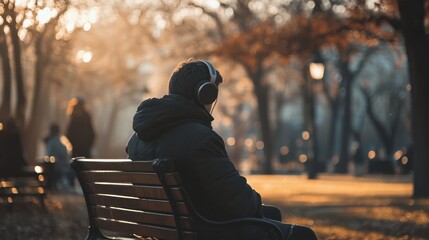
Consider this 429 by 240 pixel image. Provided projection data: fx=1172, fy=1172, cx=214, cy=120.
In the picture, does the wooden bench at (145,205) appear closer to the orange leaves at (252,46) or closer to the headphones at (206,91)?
the headphones at (206,91)

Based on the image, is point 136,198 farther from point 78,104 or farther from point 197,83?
point 78,104

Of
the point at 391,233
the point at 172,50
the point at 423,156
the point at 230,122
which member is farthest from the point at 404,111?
the point at 391,233

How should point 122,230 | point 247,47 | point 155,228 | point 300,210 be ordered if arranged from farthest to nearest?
1. point 247,47
2. point 300,210
3. point 122,230
4. point 155,228

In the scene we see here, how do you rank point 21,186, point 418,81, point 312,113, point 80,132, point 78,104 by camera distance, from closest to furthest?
point 21,186 < point 418,81 < point 78,104 < point 80,132 < point 312,113

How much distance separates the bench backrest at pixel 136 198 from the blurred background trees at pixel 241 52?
13339mm

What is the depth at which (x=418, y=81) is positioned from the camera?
21156 millimetres

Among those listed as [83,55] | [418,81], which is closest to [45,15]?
[418,81]

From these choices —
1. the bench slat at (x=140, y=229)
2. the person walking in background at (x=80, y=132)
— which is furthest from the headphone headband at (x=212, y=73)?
the person walking in background at (x=80, y=132)

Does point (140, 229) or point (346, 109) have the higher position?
point (140, 229)

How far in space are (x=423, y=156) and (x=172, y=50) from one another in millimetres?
32155

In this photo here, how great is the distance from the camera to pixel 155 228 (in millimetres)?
6461

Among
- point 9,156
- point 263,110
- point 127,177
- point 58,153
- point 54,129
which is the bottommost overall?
point 263,110

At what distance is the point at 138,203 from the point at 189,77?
31.2 inches

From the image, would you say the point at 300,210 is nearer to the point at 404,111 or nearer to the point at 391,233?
the point at 391,233
